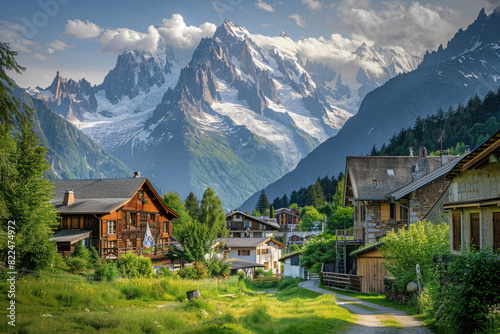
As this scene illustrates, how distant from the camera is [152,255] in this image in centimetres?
5300

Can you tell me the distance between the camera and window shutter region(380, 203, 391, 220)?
148ft

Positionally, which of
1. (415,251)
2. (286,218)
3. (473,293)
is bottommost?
(473,293)

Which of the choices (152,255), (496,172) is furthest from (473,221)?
(152,255)

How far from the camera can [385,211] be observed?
148ft

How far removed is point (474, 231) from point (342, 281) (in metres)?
23.7

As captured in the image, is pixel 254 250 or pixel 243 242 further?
pixel 243 242

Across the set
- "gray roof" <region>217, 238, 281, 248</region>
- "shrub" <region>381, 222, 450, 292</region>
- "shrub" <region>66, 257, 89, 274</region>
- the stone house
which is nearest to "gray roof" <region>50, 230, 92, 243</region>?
"shrub" <region>66, 257, 89, 274</region>

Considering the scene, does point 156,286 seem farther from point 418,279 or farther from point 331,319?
point 418,279

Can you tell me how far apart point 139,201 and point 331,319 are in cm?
4055

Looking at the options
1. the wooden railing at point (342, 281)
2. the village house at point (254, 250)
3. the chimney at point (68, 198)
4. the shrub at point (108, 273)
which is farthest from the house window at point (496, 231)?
the village house at point (254, 250)

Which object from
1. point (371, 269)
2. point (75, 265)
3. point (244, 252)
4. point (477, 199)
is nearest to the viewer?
point (477, 199)

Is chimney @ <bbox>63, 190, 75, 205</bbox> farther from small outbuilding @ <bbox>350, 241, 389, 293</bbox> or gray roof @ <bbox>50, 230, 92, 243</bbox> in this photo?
small outbuilding @ <bbox>350, 241, 389, 293</bbox>

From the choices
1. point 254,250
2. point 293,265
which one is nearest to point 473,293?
point 293,265

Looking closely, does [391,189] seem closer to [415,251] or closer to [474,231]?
[415,251]
